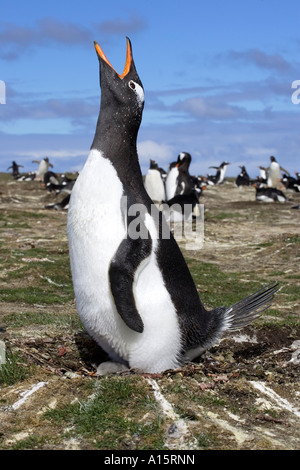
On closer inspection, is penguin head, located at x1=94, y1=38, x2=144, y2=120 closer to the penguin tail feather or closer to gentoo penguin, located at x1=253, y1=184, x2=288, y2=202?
the penguin tail feather

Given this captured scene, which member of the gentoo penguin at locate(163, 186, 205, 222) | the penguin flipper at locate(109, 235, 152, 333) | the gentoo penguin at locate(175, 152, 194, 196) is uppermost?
the gentoo penguin at locate(175, 152, 194, 196)

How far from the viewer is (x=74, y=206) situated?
5.09 m

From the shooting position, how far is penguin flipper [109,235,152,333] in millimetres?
4758

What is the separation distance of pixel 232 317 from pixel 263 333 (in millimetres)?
1310

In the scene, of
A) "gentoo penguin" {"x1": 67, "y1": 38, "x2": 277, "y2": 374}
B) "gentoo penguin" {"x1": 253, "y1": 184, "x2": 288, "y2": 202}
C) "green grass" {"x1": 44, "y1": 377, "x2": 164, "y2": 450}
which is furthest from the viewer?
"gentoo penguin" {"x1": 253, "y1": 184, "x2": 288, "y2": 202}

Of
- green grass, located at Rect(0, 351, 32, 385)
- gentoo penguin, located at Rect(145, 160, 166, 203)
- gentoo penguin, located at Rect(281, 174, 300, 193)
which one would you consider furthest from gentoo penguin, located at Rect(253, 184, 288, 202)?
green grass, located at Rect(0, 351, 32, 385)

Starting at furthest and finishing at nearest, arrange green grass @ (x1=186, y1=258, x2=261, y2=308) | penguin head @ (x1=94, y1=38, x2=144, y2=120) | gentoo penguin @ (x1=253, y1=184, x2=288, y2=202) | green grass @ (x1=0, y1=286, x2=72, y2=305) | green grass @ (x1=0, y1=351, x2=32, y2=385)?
gentoo penguin @ (x1=253, y1=184, x2=288, y2=202) → green grass @ (x1=186, y1=258, x2=261, y2=308) → green grass @ (x1=0, y1=286, x2=72, y2=305) → penguin head @ (x1=94, y1=38, x2=144, y2=120) → green grass @ (x1=0, y1=351, x2=32, y2=385)

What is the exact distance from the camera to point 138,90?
5410 mm

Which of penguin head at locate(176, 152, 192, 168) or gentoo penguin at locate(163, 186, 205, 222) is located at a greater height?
penguin head at locate(176, 152, 192, 168)

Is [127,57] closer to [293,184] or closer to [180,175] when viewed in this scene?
[180,175]

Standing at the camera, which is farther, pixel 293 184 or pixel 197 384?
pixel 293 184

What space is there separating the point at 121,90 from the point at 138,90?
0.17 m

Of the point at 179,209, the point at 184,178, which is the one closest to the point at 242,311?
the point at 179,209
